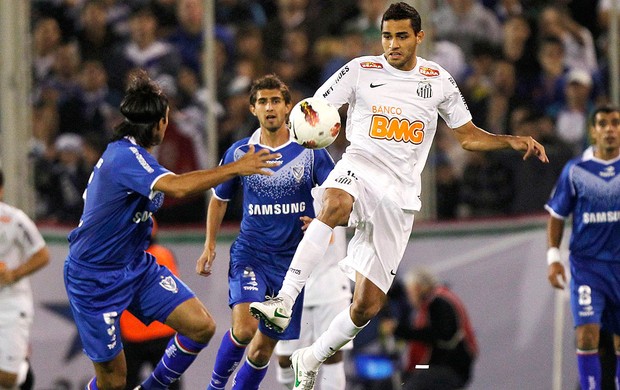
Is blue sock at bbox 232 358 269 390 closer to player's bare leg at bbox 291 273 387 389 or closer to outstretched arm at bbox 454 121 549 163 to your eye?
player's bare leg at bbox 291 273 387 389

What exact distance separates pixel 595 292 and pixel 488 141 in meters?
2.28

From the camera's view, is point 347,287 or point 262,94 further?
point 347,287

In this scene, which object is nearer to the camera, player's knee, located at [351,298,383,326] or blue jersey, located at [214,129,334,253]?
player's knee, located at [351,298,383,326]

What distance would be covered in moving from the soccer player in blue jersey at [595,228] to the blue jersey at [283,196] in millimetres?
2368

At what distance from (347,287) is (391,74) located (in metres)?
2.33

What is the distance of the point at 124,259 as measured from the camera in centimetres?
769

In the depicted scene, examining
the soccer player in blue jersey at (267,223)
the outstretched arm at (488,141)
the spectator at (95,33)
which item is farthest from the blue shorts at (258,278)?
the spectator at (95,33)

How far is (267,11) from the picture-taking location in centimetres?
1290

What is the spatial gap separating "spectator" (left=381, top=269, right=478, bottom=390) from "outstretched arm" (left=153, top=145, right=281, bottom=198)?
12.4ft

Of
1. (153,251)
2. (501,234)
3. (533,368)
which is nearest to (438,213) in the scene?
(501,234)

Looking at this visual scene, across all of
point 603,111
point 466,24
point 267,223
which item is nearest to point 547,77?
point 466,24

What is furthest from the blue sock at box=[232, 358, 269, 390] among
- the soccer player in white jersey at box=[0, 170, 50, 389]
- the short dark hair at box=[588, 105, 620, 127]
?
the short dark hair at box=[588, 105, 620, 127]

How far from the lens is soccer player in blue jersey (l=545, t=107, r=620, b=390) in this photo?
9.39 m

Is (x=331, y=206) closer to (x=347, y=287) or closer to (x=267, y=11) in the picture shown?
(x=347, y=287)
